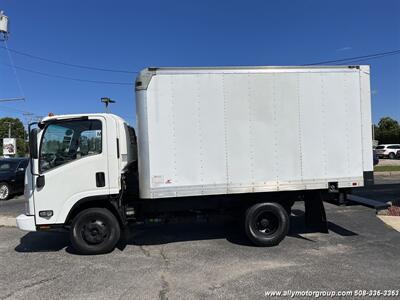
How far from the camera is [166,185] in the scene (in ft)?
23.5

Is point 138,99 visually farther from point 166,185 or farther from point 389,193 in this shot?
point 389,193

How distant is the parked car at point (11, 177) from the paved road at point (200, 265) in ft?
27.3

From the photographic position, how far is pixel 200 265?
656 cm

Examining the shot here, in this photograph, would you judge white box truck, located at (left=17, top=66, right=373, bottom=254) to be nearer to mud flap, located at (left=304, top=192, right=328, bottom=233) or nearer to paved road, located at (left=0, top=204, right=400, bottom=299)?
mud flap, located at (left=304, top=192, right=328, bottom=233)

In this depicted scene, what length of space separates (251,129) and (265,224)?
183cm

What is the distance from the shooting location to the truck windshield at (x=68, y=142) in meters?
7.19

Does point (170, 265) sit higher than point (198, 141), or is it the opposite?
point (198, 141)

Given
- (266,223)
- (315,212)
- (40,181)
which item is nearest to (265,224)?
(266,223)

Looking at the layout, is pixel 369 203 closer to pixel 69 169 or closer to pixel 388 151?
pixel 69 169

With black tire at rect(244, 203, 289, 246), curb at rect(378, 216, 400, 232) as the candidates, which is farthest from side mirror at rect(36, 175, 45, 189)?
curb at rect(378, 216, 400, 232)

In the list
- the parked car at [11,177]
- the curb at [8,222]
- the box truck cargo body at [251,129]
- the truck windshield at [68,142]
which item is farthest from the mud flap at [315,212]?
the parked car at [11,177]

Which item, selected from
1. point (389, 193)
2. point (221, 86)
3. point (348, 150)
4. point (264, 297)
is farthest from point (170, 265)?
point (389, 193)

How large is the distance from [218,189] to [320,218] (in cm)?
243

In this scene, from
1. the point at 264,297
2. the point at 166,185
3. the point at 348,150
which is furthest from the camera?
the point at 348,150
